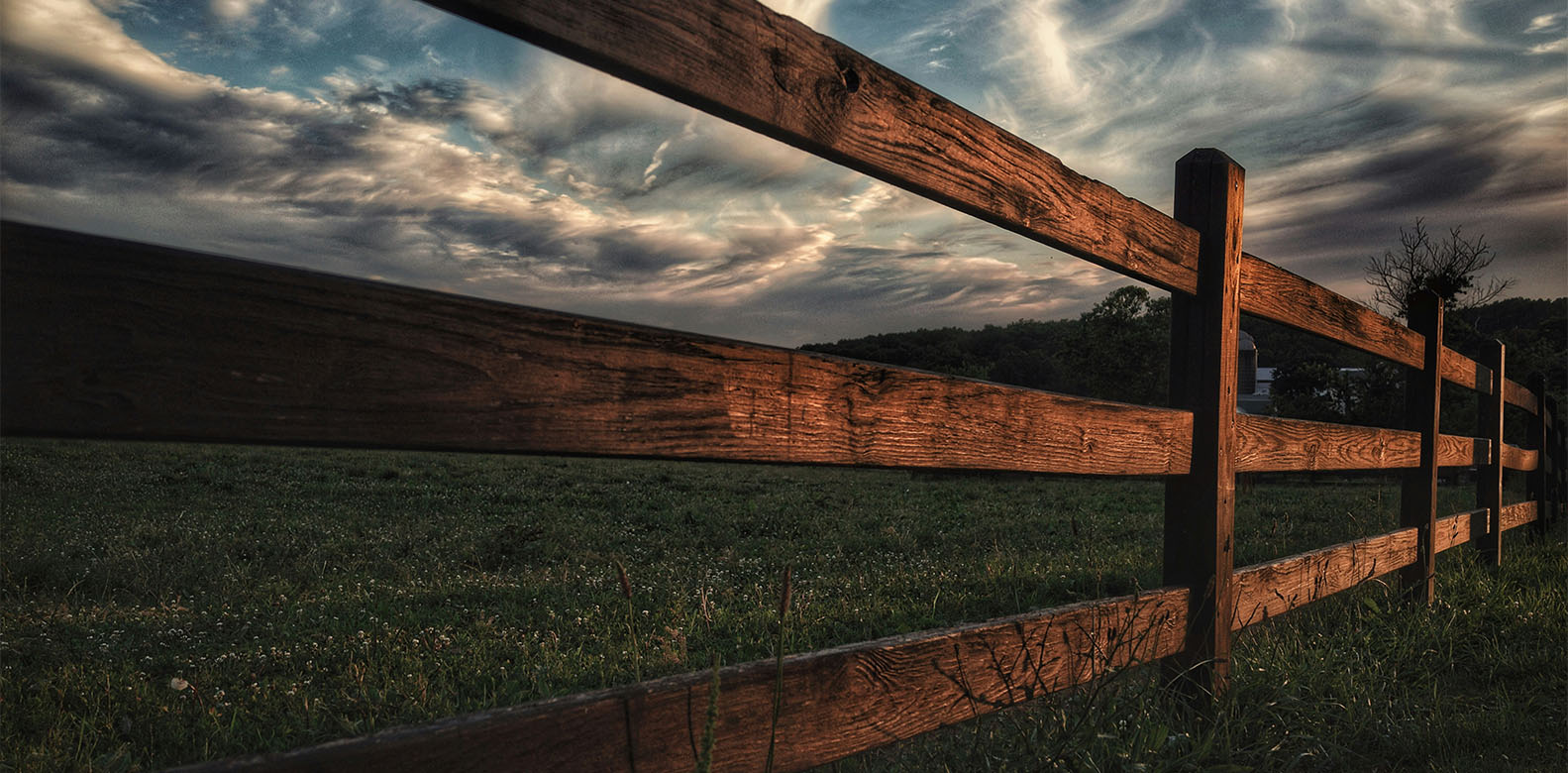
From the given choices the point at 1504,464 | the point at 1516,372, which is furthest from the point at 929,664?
the point at 1516,372

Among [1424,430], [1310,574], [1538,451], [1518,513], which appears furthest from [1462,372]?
[1538,451]

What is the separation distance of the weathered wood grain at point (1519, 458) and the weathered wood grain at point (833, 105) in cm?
686

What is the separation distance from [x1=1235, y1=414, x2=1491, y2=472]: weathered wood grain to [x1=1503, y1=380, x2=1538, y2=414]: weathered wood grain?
3.08m

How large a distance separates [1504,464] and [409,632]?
871cm

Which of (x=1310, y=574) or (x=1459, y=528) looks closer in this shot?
(x=1310, y=574)

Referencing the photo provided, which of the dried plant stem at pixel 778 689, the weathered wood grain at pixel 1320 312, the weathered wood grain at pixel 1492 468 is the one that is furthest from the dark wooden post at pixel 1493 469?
the dried plant stem at pixel 778 689

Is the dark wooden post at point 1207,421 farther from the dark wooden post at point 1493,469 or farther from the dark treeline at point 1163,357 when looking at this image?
the dark treeline at point 1163,357

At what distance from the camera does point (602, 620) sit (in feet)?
15.9

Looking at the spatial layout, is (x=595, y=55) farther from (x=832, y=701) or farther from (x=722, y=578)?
(x=722, y=578)

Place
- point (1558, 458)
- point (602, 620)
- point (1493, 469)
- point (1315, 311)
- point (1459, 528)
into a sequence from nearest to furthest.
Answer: point (1315, 311)
point (602, 620)
point (1459, 528)
point (1493, 469)
point (1558, 458)

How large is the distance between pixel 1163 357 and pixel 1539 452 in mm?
35171

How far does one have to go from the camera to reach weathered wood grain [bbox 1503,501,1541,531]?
273 inches

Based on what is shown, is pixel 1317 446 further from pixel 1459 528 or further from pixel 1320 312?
pixel 1459 528

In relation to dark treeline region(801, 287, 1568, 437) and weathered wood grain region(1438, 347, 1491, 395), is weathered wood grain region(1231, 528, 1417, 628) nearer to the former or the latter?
weathered wood grain region(1438, 347, 1491, 395)
